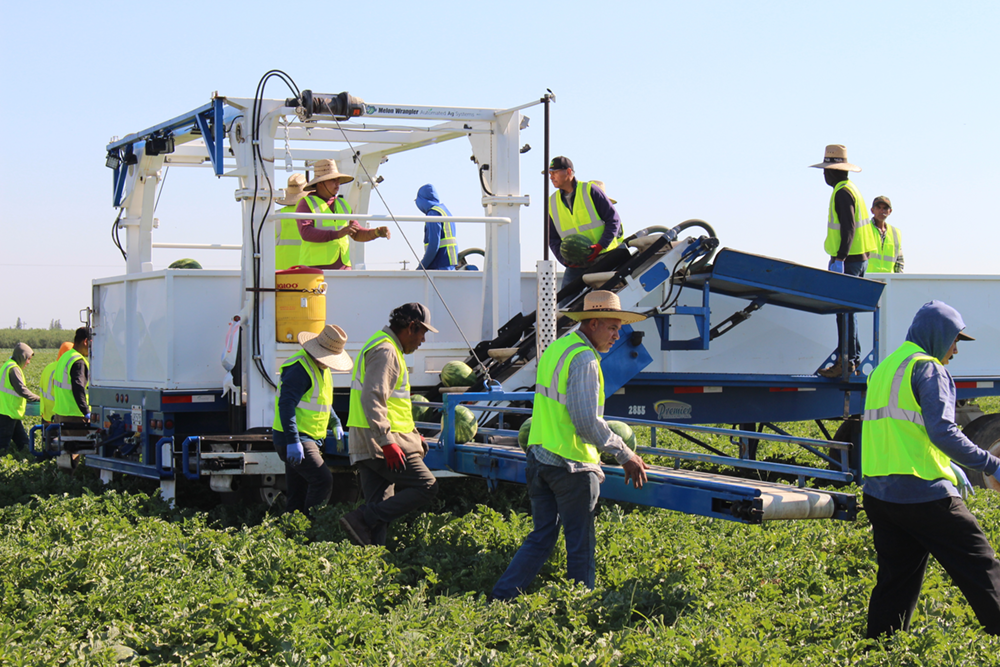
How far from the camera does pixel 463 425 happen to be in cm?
809

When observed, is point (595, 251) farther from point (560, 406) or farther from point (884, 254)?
point (884, 254)

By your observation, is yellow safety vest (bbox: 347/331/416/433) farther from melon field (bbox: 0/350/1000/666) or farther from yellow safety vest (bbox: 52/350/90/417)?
yellow safety vest (bbox: 52/350/90/417)

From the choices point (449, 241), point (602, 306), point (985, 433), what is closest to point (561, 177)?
point (449, 241)

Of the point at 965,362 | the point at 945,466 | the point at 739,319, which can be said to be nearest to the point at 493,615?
the point at 945,466

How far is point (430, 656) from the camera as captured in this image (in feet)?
16.3

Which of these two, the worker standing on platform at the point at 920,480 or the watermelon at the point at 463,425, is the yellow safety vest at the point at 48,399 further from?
the worker standing on platform at the point at 920,480

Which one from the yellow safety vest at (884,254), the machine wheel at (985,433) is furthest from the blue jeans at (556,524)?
the yellow safety vest at (884,254)

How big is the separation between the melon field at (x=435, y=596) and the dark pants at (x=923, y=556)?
15cm

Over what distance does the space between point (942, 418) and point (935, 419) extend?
0.03 meters

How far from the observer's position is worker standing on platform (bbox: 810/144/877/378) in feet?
33.5

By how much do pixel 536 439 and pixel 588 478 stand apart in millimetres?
402

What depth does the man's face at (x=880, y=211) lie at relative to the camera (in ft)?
40.4

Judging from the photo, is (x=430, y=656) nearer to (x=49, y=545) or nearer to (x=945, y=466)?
(x=945, y=466)

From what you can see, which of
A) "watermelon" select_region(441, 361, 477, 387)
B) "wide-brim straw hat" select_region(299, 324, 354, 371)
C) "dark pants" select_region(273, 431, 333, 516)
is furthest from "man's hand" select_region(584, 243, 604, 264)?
"dark pants" select_region(273, 431, 333, 516)
